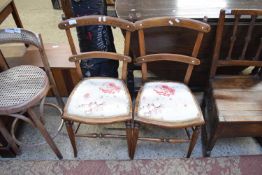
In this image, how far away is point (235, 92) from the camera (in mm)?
1437

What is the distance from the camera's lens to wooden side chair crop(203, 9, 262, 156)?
1.29m

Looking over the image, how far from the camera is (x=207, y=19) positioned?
4.74 feet

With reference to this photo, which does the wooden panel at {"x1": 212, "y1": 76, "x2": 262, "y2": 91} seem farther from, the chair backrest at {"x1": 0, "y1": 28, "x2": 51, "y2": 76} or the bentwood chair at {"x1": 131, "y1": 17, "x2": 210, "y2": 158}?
the chair backrest at {"x1": 0, "y1": 28, "x2": 51, "y2": 76}

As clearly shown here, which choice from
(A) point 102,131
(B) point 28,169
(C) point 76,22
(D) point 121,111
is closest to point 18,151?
(B) point 28,169

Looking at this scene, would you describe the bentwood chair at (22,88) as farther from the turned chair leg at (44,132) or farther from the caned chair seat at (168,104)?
the caned chair seat at (168,104)

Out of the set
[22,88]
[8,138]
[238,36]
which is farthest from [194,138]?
[8,138]

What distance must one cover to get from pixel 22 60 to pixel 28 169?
935 millimetres

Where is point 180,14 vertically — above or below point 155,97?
above

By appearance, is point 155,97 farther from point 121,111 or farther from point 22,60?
point 22,60

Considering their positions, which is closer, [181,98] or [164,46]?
[181,98]

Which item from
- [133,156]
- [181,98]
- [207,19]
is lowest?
[133,156]

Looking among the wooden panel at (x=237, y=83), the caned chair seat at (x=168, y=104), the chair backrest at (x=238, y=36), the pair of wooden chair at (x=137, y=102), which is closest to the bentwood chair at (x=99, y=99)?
the pair of wooden chair at (x=137, y=102)

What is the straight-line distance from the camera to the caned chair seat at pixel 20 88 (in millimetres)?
1199

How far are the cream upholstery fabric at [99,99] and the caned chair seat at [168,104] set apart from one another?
12cm
